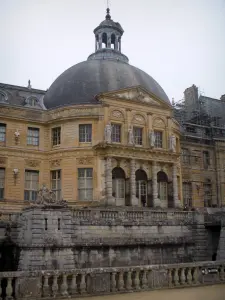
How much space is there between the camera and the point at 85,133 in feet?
108

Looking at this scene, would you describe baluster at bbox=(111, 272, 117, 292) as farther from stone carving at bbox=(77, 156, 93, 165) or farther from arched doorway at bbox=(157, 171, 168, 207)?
arched doorway at bbox=(157, 171, 168, 207)

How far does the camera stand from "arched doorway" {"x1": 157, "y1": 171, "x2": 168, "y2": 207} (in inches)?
1352

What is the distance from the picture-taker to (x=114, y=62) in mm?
37312

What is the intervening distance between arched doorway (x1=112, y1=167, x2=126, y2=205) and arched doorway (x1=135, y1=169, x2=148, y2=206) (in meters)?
1.40

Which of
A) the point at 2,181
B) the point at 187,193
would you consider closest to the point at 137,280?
the point at 2,181

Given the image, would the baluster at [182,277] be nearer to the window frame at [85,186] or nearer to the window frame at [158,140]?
the window frame at [85,186]

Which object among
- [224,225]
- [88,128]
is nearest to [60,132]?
[88,128]

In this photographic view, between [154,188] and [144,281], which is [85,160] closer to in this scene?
[154,188]

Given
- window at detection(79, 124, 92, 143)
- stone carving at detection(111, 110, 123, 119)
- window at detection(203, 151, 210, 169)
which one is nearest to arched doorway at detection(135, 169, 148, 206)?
stone carving at detection(111, 110, 123, 119)

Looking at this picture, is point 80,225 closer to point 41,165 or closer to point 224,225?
point 224,225

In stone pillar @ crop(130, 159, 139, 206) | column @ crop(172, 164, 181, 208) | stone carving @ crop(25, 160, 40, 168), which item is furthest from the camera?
column @ crop(172, 164, 181, 208)

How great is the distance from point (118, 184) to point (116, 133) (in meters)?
4.25

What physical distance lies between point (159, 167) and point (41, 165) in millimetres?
9971

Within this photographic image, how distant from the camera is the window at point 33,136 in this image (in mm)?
33344
